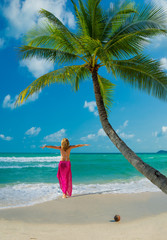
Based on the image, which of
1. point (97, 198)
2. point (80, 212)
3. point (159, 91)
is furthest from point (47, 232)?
point (159, 91)

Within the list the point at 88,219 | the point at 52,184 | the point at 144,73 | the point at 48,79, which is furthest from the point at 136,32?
the point at 52,184

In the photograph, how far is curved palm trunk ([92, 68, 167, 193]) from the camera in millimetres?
3627

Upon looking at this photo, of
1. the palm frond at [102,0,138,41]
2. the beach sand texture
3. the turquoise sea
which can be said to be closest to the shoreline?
the beach sand texture

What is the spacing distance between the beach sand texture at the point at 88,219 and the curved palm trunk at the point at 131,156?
1.36m

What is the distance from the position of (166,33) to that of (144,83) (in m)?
1.38

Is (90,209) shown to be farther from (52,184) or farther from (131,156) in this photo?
(52,184)

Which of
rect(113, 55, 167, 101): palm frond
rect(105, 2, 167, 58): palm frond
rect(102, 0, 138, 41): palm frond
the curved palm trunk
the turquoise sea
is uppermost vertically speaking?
rect(102, 0, 138, 41): palm frond

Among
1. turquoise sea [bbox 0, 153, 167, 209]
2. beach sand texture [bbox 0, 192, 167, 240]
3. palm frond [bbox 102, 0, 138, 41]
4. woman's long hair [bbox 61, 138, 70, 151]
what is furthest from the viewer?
turquoise sea [bbox 0, 153, 167, 209]

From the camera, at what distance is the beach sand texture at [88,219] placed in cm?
457

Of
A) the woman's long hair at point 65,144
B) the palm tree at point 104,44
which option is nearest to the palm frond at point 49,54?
the palm tree at point 104,44

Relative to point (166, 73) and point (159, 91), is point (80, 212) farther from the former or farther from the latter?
point (166, 73)

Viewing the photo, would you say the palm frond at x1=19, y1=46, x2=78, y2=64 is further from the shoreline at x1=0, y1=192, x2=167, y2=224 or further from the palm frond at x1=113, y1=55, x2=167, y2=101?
the shoreline at x1=0, y1=192, x2=167, y2=224

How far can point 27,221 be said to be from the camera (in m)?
5.59

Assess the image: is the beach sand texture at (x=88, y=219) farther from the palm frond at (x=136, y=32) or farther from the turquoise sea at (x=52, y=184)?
the palm frond at (x=136, y=32)
